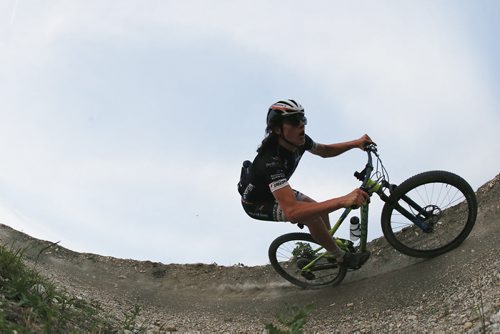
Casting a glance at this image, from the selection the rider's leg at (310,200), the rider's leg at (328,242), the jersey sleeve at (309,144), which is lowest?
the rider's leg at (328,242)

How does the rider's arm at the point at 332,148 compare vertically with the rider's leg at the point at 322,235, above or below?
above

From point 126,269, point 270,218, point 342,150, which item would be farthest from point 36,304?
point 126,269

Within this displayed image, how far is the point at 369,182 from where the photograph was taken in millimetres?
6883

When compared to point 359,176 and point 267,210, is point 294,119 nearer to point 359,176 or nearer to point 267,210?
point 359,176

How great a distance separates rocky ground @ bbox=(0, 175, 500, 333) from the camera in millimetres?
6394

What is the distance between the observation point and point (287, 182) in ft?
21.1

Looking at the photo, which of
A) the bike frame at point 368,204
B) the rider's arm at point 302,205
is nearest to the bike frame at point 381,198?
the bike frame at point 368,204

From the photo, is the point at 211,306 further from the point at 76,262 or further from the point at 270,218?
the point at 76,262

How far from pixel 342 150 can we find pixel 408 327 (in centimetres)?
256

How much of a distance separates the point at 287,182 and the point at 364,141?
1553mm

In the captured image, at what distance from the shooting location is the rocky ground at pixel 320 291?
6394mm

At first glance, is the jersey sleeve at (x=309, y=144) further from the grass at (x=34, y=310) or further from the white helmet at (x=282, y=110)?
the grass at (x=34, y=310)

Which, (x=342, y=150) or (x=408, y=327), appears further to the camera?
(x=342, y=150)

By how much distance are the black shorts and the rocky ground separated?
59.5 inches
